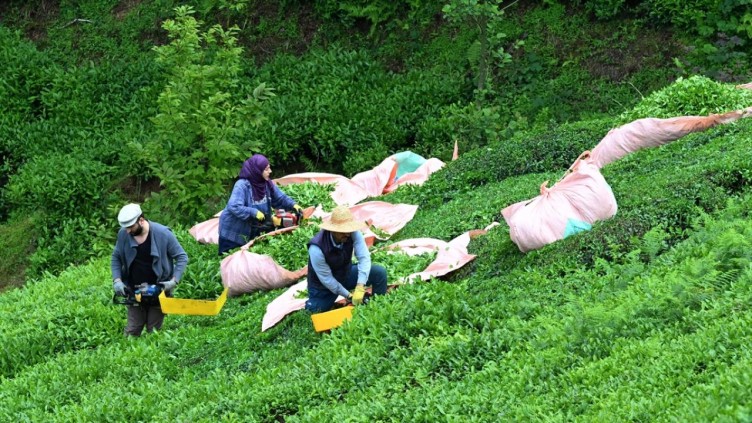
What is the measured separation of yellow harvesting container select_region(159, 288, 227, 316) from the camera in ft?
30.5

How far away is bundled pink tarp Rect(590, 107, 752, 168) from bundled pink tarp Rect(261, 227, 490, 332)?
78.7 inches

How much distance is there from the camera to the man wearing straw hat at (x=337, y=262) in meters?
8.26

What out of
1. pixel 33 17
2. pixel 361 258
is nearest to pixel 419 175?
pixel 361 258

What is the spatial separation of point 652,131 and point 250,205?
4316mm

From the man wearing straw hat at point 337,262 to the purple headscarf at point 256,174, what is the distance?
278cm

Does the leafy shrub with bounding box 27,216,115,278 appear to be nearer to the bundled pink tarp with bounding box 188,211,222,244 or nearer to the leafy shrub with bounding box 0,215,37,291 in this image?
the leafy shrub with bounding box 0,215,37,291

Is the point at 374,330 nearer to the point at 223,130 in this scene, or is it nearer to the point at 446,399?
the point at 446,399

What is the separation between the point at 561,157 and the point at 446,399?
6.59 metres

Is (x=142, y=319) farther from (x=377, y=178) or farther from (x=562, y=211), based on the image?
(x=377, y=178)

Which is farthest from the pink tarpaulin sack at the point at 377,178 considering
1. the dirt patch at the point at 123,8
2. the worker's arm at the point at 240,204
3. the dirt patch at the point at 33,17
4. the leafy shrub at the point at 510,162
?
the dirt patch at the point at 33,17

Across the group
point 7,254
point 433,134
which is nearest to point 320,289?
point 433,134

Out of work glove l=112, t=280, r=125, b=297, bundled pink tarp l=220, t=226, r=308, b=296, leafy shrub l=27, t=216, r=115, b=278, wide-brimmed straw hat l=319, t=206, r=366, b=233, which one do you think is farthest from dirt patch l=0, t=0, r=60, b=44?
wide-brimmed straw hat l=319, t=206, r=366, b=233

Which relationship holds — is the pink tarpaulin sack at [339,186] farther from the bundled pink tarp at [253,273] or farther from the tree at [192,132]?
the bundled pink tarp at [253,273]

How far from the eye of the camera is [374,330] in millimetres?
7750
